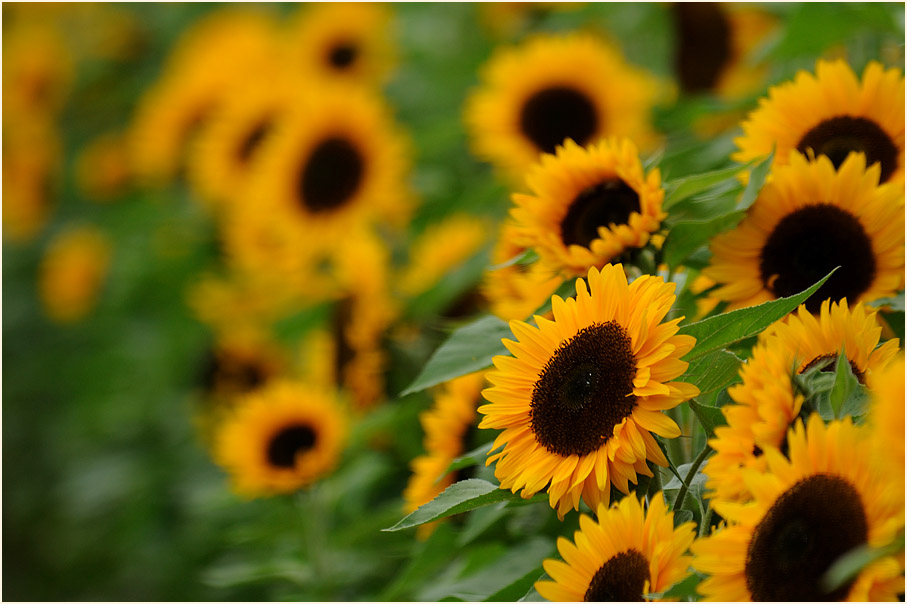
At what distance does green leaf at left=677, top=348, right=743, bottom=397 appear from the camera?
70 cm

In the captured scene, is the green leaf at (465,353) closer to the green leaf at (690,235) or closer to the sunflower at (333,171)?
the green leaf at (690,235)

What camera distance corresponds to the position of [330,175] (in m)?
1.84

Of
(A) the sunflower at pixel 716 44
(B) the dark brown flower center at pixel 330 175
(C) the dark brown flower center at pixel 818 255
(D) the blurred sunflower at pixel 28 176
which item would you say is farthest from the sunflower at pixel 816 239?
(D) the blurred sunflower at pixel 28 176

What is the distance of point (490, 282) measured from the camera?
117 cm

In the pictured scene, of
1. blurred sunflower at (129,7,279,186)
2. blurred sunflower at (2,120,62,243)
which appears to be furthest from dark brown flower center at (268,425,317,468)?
blurred sunflower at (2,120,62,243)

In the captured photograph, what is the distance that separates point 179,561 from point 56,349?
52.4 inches

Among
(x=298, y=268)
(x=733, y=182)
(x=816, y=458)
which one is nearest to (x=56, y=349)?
(x=298, y=268)

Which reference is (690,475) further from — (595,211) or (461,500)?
(595,211)

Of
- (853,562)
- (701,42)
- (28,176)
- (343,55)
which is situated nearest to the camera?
(853,562)

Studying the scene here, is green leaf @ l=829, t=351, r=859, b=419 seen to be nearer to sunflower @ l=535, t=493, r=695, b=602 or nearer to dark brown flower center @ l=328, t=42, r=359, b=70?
→ sunflower @ l=535, t=493, r=695, b=602

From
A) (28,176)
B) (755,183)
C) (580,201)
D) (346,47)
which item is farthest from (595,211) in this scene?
(28,176)

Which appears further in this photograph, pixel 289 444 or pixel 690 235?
pixel 289 444

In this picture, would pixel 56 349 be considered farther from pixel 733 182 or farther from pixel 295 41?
pixel 733 182

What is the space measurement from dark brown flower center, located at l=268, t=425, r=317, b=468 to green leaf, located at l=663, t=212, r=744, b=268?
0.71 meters
